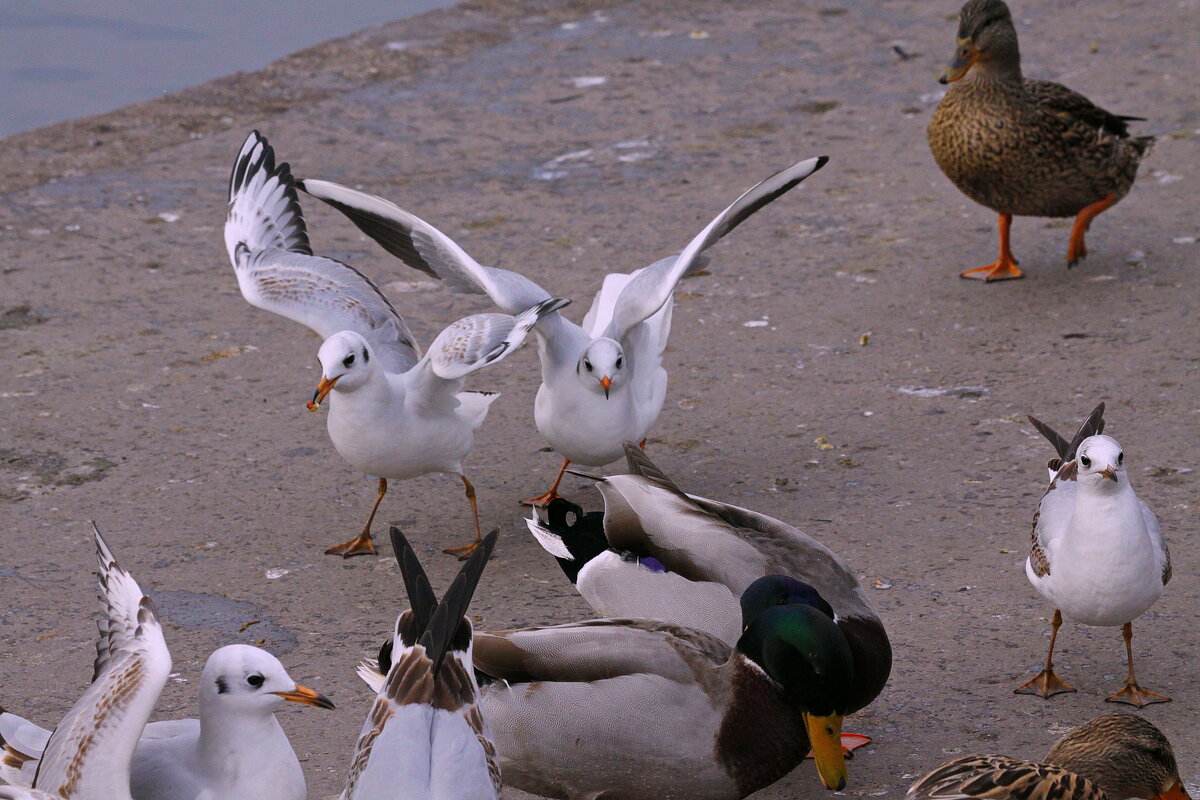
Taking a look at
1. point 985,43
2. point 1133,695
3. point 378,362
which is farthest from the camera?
point 985,43

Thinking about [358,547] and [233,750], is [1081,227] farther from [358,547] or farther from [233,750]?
[233,750]

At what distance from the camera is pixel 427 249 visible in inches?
200

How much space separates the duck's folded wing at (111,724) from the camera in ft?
9.37

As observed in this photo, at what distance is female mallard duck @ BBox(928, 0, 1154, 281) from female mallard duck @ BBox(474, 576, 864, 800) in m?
3.26

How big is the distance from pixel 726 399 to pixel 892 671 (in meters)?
1.84

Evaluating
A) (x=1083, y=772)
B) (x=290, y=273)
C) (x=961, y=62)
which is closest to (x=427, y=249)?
(x=290, y=273)

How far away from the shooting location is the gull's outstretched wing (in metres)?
4.92

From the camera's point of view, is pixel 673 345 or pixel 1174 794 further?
pixel 673 345

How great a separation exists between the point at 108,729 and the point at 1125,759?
6.79 feet

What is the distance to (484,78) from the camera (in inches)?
348

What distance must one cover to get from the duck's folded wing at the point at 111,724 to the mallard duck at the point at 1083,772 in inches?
61.0

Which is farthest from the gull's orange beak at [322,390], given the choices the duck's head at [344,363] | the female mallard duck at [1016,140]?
the female mallard duck at [1016,140]

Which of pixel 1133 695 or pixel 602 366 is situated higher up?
pixel 602 366

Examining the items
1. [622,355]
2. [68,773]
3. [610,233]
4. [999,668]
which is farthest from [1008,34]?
[68,773]
